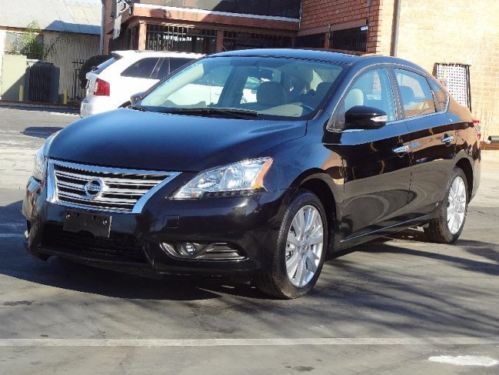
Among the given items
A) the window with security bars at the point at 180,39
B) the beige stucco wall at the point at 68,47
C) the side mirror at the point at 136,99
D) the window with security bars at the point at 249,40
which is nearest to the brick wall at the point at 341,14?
the window with security bars at the point at 249,40

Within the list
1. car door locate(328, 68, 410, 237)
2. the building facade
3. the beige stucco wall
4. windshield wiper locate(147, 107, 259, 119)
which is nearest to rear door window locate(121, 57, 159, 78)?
car door locate(328, 68, 410, 237)

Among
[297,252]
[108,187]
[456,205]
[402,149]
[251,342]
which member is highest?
[402,149]

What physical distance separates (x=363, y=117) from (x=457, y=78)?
40.0ft

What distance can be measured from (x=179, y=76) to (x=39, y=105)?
27.2 m

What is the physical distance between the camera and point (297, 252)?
18.7ft

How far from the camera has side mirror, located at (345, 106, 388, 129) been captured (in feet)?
20.0

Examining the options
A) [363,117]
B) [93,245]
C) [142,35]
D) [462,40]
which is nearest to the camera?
[93,245]

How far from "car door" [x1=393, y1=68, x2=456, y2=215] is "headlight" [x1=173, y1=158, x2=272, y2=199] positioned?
6.99 feet

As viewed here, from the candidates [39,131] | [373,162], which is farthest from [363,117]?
[39,131]

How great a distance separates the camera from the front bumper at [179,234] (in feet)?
16.8

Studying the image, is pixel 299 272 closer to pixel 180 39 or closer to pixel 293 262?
pixel 293 262

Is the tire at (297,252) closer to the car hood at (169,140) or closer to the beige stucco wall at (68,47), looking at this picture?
the car hood at (169,140)

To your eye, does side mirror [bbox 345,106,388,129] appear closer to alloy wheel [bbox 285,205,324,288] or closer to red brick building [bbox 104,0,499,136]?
alloy wheel [bbox 285,205,324,288]

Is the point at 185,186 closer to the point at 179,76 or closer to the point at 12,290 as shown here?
the point at 12,290
